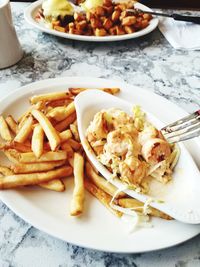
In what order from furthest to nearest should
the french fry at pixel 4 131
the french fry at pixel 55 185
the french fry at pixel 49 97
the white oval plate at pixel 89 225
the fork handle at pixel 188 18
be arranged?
the fork handle at pixel 188 18 → the french fry at pixel 49 97 → the french fry at pixel 4 131 → the french fry at pixel 55 185 → the white oval plate at pixel 89 225

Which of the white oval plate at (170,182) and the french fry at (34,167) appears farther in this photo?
the french fry at (34,167)

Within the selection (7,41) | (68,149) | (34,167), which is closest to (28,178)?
(34,167)

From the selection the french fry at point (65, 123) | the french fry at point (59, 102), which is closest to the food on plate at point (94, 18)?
the french fry at point (59, 102)

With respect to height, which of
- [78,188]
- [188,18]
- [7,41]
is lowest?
[188,18]

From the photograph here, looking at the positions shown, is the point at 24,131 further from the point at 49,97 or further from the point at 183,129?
the point at 183,129

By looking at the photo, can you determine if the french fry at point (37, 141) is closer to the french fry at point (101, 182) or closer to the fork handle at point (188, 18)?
the french fry at point (101, 182)

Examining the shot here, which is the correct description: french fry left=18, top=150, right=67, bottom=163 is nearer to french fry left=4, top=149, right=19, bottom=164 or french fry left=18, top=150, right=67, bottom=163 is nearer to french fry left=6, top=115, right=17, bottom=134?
french fry left=4, top=149, right=19, bottom=164

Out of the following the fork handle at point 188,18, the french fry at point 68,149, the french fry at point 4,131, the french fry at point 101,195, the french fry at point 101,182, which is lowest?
the fork handle at point 188,18
